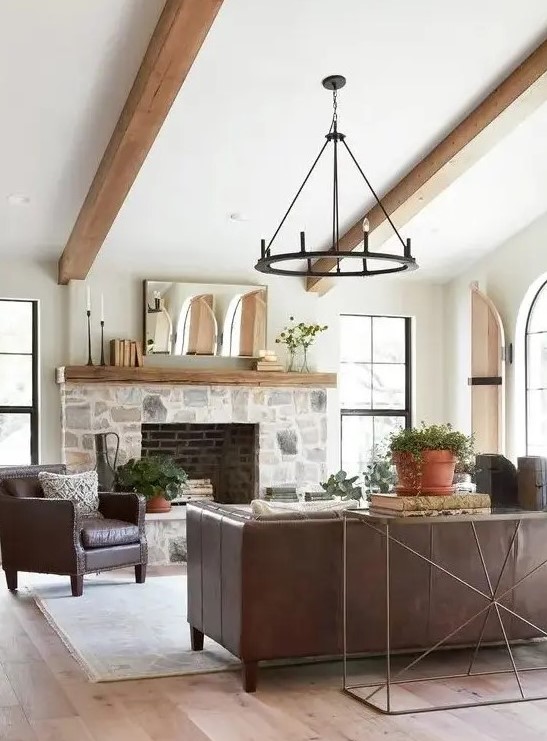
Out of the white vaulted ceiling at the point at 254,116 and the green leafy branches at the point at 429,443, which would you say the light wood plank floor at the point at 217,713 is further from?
the white vaulted ceiling at the point at 254,116

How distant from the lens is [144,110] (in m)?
5.86

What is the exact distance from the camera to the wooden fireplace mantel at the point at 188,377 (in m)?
8.50

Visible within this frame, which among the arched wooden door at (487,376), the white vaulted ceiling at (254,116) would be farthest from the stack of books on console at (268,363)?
the arched wooden door at (487,376)

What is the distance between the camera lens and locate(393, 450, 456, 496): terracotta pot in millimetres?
4551

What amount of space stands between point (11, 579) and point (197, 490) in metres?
2.40

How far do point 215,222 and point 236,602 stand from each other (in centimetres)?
430

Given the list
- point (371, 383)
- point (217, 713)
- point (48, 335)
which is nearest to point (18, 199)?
point (48, 335)

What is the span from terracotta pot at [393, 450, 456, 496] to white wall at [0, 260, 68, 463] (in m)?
4.85

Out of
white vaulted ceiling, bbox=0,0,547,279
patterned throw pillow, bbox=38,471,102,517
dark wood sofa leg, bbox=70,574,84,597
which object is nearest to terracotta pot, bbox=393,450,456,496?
white vaulted ceiling, bbox=0,0,547,279

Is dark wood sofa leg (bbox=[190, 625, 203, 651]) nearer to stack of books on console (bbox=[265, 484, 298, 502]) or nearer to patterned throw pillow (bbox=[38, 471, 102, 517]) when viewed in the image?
patterned throw pillow (bbox=[38, 471, 102, 517])

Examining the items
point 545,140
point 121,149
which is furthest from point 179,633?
point 545,140

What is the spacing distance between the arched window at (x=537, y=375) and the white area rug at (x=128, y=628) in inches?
137

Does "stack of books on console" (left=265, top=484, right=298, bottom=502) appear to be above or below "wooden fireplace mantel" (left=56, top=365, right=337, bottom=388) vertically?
below

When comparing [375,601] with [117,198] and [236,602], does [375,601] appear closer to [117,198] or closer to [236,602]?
[236,602]
